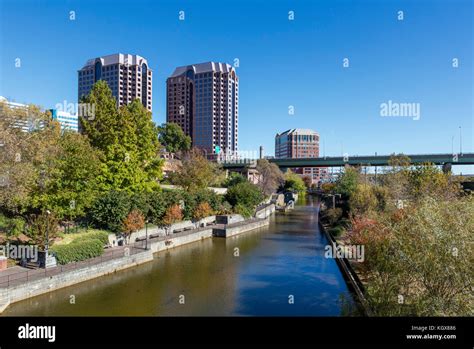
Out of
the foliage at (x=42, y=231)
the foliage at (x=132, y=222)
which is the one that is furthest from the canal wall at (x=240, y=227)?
the foliage at (x=42, y=231)

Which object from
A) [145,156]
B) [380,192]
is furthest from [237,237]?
[380,192]

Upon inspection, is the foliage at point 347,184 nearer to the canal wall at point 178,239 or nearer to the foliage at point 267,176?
the canal wall at point 178,239

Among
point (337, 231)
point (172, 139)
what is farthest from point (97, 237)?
point (172, 139)

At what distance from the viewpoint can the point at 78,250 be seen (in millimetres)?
21422

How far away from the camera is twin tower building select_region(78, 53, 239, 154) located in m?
106

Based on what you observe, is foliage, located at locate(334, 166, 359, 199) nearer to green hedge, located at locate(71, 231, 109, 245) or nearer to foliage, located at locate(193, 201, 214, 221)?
foliage, located at locate(193, 201, 214, 221)

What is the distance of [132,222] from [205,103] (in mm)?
87670

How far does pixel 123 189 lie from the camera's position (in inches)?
1154

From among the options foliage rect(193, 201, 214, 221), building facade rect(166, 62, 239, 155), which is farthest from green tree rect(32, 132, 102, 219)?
building facade rect(166, 62, 239, 155)

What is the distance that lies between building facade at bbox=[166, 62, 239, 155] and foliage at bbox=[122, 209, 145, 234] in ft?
268

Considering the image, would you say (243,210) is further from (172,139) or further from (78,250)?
(172,139)

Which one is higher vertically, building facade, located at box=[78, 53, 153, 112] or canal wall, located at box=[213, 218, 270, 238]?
building facade, located at box=[78, 53, 153, 112]

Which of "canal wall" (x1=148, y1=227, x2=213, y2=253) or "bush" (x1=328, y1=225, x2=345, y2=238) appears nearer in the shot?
"canal wall" (x1=148, y1=227, x2=213, y2=253)
